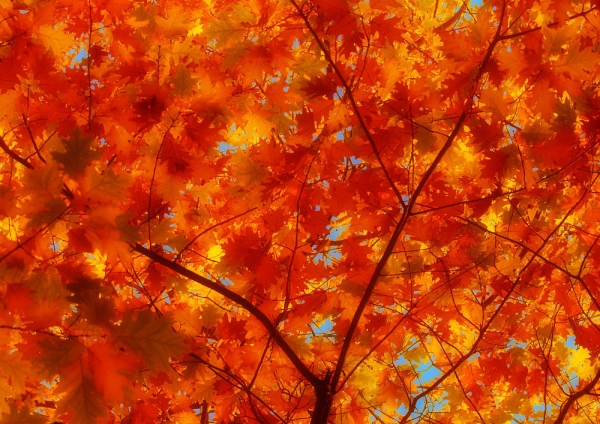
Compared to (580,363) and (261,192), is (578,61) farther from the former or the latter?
(580,363)

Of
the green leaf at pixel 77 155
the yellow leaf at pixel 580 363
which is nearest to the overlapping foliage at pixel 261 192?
the green leaf at pixel 77 155

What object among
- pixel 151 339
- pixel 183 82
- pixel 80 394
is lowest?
pixel 80 394

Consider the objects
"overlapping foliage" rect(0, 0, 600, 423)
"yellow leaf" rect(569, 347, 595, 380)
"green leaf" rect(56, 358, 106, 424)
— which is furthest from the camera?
"yellow leaf" rect(569, 347, 595, 380)

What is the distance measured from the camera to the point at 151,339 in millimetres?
1375

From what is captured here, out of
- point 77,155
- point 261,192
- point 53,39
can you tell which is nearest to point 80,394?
point 77,155

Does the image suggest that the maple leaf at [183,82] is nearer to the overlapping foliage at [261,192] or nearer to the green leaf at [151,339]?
the overlapping foliage at [261,192]

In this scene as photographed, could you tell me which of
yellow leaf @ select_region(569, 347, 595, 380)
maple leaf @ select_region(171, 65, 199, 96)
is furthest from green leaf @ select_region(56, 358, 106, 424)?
yellow leaf @ select_region(569, 347, 595, 380)

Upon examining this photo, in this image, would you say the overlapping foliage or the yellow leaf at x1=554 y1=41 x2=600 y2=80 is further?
the yellow leaf at x1=554 y1=41 x2=600 y2=80

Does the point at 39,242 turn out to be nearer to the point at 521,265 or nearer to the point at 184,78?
the point at 184,78

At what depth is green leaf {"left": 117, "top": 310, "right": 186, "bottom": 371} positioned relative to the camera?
137 cm

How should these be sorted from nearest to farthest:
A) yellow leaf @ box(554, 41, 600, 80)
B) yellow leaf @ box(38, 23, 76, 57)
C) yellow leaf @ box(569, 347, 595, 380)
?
1. yellow leaf @ box(554, 41, 600, 80)
2. yellow leaf @ box(38, 23, 76, 57)
3. yellow leaf @ box(569, 347, 595, 380)

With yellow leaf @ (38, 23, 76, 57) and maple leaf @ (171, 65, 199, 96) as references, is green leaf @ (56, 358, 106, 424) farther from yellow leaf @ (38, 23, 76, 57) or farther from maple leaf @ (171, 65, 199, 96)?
yellow leaf @ (38, 23, 76, 57)

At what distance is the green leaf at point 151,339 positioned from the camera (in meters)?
1.37

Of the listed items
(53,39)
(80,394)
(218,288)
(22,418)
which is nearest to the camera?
(80,394)
